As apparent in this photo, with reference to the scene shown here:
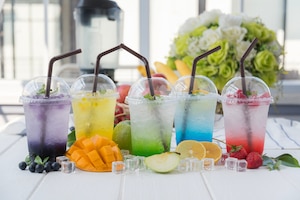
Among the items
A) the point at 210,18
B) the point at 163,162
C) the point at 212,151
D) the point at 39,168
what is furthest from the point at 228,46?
the point at 39,168

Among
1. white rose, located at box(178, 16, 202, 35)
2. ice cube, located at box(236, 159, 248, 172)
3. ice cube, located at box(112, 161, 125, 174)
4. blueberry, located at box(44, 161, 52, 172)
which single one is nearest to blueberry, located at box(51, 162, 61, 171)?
blueberry, located at box(44, 161, 52, 172)

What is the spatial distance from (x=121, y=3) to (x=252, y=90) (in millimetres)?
1741

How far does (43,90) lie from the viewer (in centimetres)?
98

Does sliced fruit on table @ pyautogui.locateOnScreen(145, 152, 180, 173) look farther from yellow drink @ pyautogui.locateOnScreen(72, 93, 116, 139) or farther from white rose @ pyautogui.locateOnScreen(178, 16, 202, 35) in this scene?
white rose @ pyautogui.locateOnScreen(178, 16, 202, 35)

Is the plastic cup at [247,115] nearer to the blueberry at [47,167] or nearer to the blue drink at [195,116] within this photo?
the blue drink at [195,116]

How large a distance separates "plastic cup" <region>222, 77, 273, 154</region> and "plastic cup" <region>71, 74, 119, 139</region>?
0.82 ft

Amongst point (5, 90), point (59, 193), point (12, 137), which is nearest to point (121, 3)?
point (5, 90)

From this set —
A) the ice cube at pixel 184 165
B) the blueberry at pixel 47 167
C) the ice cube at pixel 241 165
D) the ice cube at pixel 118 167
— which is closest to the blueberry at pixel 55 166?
the blueberry at pixel 47 167

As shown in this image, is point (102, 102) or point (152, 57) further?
point (152, 57)

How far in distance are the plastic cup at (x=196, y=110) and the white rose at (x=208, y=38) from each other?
47cm

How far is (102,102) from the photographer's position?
1022mm

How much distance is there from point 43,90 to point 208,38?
71cm

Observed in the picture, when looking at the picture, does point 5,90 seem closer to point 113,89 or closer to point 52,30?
point 52,30

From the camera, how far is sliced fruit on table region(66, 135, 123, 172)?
91cm
